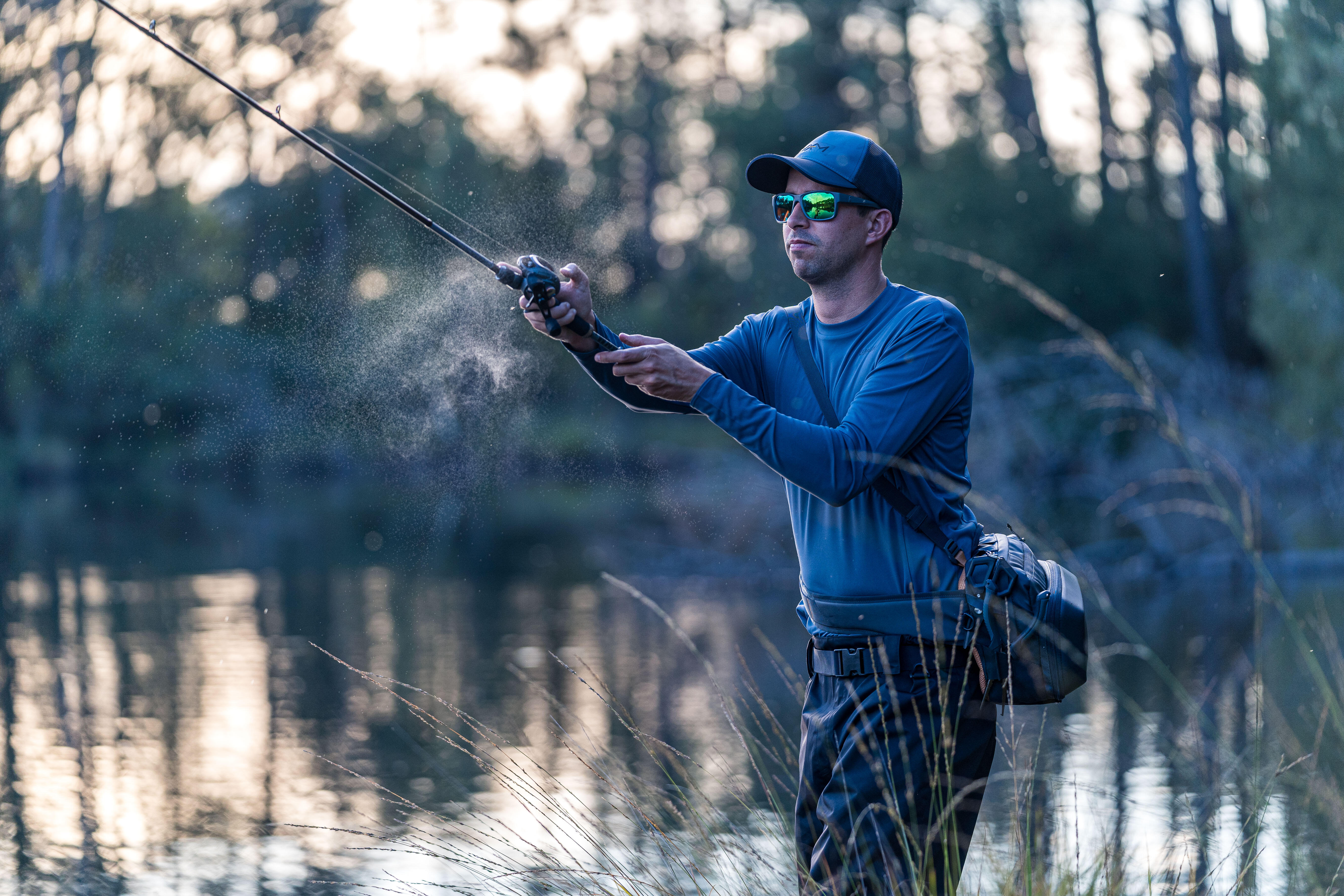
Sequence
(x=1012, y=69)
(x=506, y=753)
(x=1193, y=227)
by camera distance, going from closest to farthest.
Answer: (x=506, y=753), (x=1193, y=227), (x=1012, y=69)

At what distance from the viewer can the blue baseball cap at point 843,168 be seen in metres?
2.82

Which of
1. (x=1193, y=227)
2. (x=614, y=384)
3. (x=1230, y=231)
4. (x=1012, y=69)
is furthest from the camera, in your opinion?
(x=1012, y=69)

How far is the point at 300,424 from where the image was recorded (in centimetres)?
2745

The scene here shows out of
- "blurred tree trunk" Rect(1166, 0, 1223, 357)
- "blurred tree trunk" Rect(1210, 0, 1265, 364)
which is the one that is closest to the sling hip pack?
"blurred tree trunk" Rect(1210, 0, 1265, 364)

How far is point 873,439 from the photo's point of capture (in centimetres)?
261

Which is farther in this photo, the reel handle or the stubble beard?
the reel handle

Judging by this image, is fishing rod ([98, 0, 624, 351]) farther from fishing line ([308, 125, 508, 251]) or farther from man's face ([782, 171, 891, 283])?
man's face ([782, 171, 891, 283])

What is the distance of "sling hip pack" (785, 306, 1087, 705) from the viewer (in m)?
2.70

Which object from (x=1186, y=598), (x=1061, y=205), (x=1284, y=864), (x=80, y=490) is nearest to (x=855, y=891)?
(x=1284, y=864)

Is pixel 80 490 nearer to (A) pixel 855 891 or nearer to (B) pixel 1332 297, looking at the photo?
(B) pixel 1332 297

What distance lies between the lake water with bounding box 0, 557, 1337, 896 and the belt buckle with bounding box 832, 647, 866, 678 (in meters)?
0.15

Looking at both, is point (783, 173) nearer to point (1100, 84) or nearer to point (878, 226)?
point (878, 226)

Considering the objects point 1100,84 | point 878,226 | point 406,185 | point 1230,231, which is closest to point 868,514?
point 878,226

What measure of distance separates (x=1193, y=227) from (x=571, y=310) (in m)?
16.7
